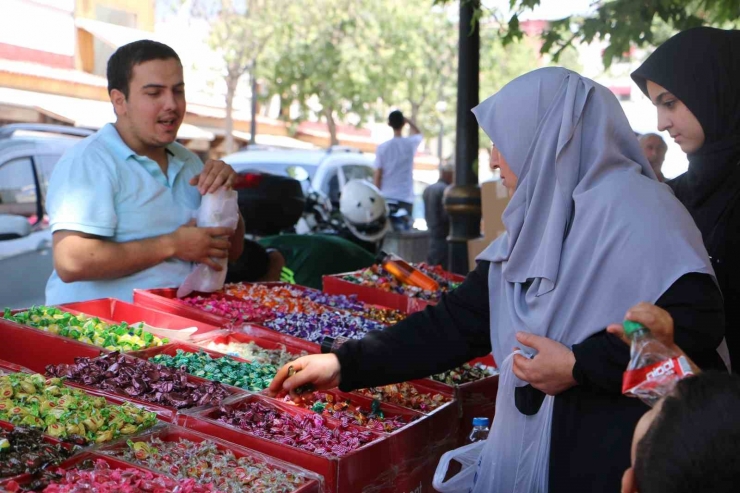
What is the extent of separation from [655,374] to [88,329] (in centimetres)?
180

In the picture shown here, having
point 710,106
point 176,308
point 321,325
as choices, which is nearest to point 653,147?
point 710,106

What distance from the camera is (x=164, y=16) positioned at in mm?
17078

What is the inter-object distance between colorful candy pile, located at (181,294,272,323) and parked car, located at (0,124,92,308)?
321 centimetres

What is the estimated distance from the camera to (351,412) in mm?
2188

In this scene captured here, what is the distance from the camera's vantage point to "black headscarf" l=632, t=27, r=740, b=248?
7.54 ft

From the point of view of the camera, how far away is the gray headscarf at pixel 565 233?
5.38ft

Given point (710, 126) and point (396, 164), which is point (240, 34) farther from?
point (710, 126)

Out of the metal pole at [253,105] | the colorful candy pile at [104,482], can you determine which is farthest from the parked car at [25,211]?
the metal pole at [253,105]

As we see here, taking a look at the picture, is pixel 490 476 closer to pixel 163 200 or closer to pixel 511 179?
pixel 511 179

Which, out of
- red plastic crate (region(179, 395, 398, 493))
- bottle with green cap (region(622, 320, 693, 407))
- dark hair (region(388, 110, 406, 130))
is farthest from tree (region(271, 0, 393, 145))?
bottle with green cap (region(622, 320, 693, 407))

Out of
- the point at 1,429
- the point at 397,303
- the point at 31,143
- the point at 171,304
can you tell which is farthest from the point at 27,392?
the point at 31,143

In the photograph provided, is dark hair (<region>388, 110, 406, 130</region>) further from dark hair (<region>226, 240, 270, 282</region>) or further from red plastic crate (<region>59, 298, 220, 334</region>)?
red plastic crate (<region>59, 298, 220, 334</region>)

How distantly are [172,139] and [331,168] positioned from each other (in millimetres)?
7178

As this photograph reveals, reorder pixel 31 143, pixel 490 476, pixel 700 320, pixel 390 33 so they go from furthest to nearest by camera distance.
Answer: pixel 390 33, pixel 31 143, pixel 490 476, pixel 700 320
